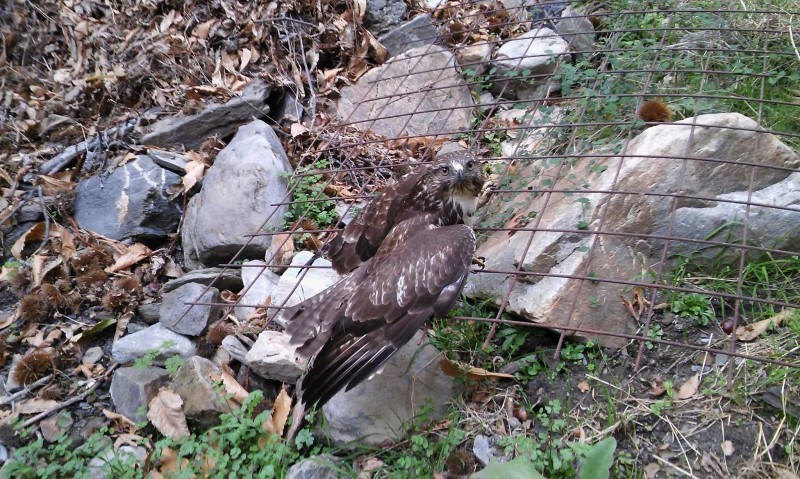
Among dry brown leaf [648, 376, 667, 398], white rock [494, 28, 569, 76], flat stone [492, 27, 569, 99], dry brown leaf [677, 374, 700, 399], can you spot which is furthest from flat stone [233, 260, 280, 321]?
white rock [494, 28, 569, 76]

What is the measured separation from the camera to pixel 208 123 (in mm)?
4977

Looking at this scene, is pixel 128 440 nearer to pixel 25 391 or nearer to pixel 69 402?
pixel 69 402

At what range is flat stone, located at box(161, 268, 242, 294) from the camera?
3.92m

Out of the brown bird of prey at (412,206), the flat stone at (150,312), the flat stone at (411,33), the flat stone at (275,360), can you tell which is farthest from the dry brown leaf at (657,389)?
the flat stone at (411,33)

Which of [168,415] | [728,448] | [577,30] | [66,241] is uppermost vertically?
[66,241]

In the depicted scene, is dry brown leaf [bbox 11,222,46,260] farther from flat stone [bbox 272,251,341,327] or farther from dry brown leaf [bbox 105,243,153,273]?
flat stone [bbox 272,251,341,327]

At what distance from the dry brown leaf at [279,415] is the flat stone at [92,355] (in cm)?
134

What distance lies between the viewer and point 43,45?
550cm

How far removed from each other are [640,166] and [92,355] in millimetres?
3411

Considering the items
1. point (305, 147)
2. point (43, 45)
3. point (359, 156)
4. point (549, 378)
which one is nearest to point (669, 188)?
point (549, 378)

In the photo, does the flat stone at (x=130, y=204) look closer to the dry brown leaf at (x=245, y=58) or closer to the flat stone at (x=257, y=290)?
the flat stone at (x=257, y=290)

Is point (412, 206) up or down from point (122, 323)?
up

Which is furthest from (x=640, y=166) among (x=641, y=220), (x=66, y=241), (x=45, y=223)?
(x=45, y=223)

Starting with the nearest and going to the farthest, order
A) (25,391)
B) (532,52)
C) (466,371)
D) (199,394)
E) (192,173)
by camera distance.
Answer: (466,371) < (199,394) < (25,391) < (192,173) < (532,52)
